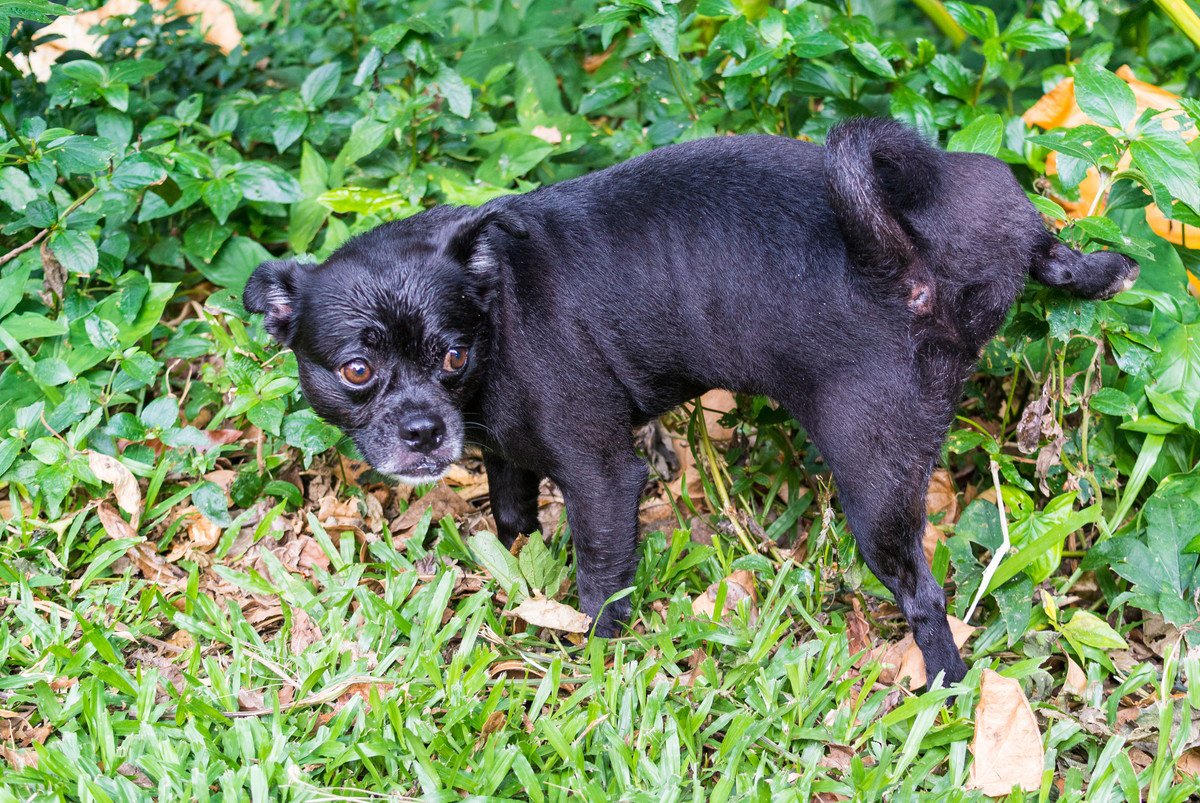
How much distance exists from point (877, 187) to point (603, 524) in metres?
1.67

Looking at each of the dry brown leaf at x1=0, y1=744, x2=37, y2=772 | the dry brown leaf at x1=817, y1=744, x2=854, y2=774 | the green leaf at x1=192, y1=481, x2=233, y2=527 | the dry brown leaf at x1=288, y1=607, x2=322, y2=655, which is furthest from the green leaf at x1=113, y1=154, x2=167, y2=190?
the dry brown leaf at x1=817, y1=744, x2=854, y2=774

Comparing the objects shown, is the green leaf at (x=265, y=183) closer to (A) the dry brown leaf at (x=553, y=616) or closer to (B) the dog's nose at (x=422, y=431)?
(B) the dog's nose at (x=422, y=431)

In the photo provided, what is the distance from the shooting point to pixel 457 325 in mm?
4344

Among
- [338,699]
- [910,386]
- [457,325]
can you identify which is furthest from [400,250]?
[910,386]

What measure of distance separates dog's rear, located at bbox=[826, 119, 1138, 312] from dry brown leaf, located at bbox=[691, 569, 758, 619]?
1501 millimetres

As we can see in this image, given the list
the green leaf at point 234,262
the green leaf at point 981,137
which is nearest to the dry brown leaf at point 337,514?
the green leaf at point 234,262

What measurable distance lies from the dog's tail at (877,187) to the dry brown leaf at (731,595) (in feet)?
4.96

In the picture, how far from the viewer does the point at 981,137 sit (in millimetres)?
4988

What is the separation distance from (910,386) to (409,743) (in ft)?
7.00

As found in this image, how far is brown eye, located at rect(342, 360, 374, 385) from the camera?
170 inches

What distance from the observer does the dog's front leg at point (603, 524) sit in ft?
14.6

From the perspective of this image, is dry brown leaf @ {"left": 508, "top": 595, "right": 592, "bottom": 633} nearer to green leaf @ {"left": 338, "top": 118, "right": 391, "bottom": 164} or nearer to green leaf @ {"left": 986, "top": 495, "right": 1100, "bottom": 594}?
green leaf @ {"left": 986, "top": 495, "right": 1100, "bottom": 594}

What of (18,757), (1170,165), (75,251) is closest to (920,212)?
(1170,165)

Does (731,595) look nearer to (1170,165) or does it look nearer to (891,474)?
(891,474)
